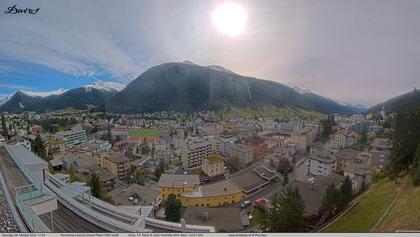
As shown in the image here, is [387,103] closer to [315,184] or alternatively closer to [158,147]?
[315,184]

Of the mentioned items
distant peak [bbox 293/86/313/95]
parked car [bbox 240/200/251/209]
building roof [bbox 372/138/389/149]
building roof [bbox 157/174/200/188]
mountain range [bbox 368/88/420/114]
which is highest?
distant peak [bbox 293/86/313/95]

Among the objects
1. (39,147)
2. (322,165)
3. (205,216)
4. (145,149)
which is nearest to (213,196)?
(205,216)

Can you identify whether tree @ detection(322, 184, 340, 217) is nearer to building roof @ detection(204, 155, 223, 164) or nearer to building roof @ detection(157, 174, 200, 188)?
building roof @ detection(204, 155, 223, 164)

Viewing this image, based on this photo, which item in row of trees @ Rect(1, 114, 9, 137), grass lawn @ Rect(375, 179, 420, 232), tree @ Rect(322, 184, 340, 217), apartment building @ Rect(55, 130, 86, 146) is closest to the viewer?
grass lawn @ Rect(375, 179, 420, 232)

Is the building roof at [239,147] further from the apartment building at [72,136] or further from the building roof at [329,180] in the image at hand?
the apartment building at [72,136]

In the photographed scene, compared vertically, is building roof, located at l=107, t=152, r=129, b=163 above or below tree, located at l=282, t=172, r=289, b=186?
above

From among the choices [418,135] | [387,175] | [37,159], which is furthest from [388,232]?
[37,159]

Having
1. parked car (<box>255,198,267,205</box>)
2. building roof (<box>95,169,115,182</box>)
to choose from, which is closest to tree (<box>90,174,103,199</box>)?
building roof (<box>95,169,115,182</box>)
